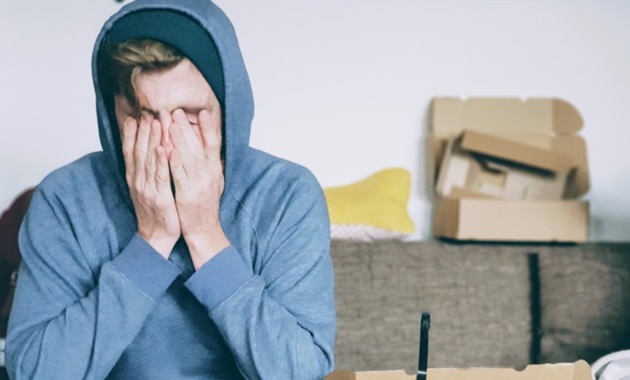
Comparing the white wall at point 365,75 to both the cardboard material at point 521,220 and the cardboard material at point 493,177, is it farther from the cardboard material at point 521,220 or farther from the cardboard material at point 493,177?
the cardboard material at point 521,220

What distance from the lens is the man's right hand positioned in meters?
1.11

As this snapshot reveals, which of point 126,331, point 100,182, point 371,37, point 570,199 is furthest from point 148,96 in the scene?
point 570,199

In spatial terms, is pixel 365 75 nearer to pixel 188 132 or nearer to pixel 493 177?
pixel 493 177

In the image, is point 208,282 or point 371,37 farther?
point 371,37

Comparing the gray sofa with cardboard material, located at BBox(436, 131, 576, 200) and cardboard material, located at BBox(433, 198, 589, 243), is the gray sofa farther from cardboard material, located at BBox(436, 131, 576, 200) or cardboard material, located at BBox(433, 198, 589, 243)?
cardboard material, located at BBox(436, 131, 576, 200)

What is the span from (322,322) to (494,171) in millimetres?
1374

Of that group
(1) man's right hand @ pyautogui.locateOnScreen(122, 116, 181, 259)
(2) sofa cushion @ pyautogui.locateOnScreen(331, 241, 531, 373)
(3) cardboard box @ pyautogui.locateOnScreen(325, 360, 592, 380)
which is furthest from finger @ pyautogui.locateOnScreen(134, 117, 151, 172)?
(2) sofa cushion @ pyautogui.locateOnScreen(331, 241, 531, 373)

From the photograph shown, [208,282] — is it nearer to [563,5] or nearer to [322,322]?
[322,322]

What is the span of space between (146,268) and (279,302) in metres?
0.19

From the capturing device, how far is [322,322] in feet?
3.58

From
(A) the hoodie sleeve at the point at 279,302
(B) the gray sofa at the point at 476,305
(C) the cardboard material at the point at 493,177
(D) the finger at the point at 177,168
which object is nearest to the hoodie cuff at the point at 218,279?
(A) the hoodie sleeve at the point at 279,302

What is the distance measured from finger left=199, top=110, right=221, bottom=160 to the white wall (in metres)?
1.24

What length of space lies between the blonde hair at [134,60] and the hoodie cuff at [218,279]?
27cm

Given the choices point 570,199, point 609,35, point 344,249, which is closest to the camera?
point 344,249
